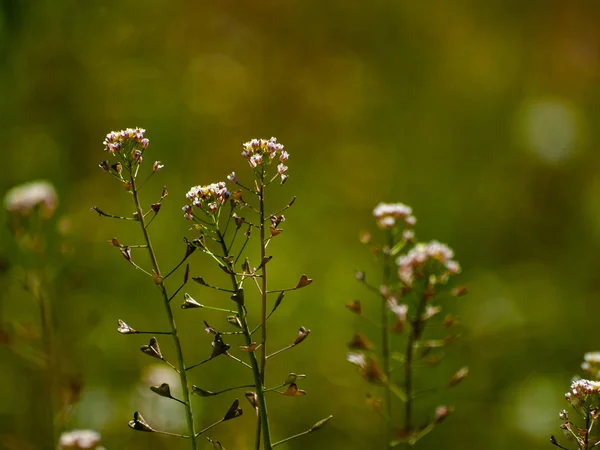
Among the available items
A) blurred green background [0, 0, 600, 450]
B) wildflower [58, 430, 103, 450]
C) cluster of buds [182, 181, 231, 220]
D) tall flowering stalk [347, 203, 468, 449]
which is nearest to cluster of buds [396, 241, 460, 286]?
tall flowering stalk [347, 203, 468, 449]

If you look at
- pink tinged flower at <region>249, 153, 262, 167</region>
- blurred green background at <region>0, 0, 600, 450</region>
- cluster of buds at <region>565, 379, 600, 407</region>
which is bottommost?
cluster of buds at <region>565, 379, 600, 407</region>

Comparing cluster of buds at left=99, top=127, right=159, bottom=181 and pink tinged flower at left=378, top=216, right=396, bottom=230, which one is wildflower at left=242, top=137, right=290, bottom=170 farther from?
pink tinged flower at left=378, top=216, right=396, bottom=230

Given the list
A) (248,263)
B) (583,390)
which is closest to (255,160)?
(248,263)

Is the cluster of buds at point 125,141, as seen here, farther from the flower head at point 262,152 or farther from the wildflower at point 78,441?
the wildflower at point 78,441

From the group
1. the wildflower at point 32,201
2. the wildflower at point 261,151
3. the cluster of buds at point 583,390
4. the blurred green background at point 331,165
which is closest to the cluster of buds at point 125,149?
the wildflower at point 261,151

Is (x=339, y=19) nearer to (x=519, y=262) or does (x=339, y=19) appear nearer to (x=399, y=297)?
(x=519, y=262)

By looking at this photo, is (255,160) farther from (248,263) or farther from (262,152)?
(248,263)

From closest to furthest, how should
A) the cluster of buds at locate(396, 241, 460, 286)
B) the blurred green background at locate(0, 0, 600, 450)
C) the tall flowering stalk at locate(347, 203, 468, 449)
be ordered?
the tall flowering stalk at locate(347, 203, 468, 449), the cluster of buds at locate(396, 241, 460, 286), the blurred green background at locate(0, 0, 600, 450)
